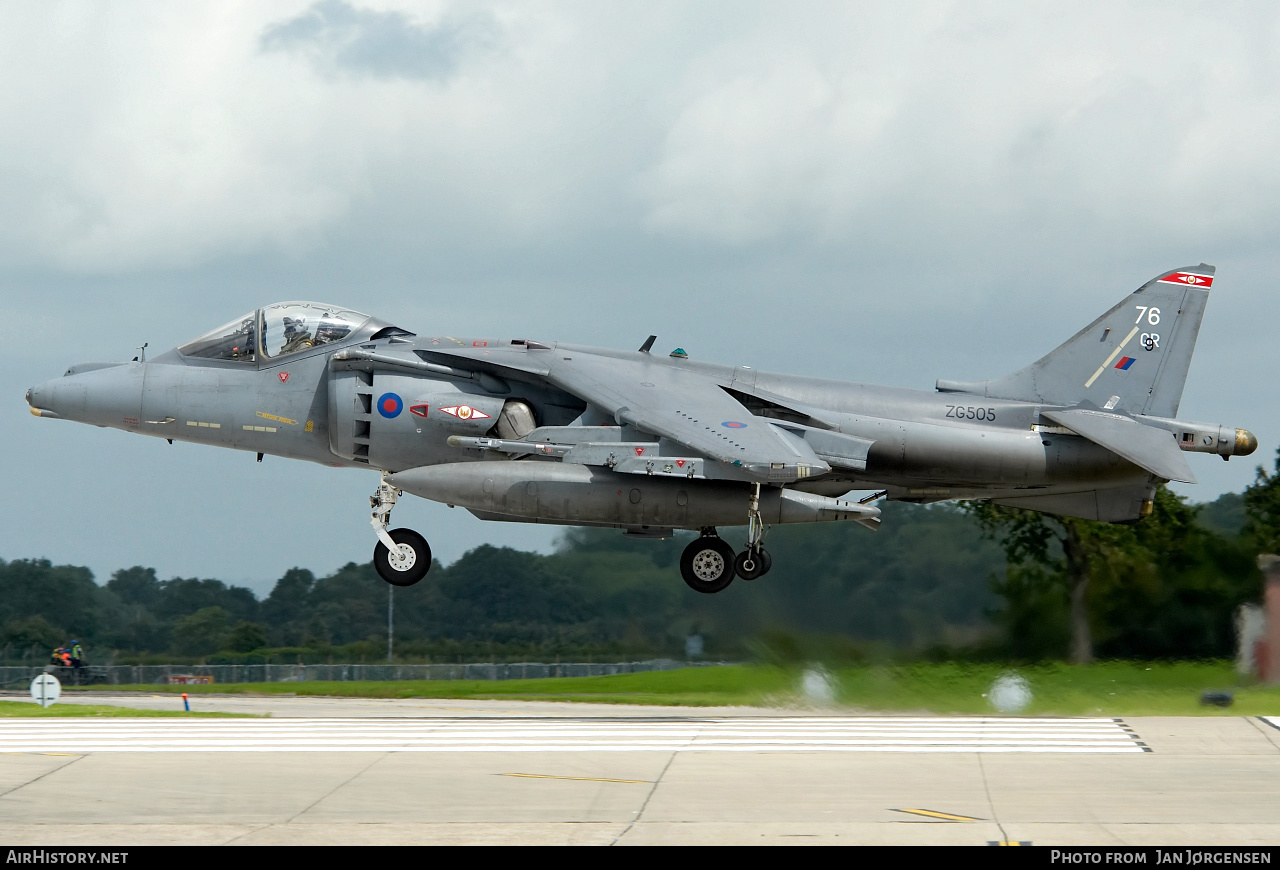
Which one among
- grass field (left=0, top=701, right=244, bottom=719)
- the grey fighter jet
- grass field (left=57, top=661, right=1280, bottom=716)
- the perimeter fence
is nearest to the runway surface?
grass field (left=57, top=661, right=1280, bottom=716)

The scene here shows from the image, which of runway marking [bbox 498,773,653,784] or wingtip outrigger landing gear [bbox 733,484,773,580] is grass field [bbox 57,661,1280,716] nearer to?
wingtip outrigger landing gear [bbox 733,484,773,580]

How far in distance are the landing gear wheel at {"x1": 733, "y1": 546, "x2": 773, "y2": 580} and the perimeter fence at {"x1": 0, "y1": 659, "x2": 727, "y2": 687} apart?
11184 mm

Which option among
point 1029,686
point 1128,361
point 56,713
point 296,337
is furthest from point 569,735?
point 1128,361

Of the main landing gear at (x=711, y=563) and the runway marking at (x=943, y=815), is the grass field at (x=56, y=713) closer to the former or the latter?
the main landing gear at (x=711, y=563)

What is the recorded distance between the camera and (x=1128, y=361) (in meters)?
21.7

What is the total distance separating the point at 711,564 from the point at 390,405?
503 cm

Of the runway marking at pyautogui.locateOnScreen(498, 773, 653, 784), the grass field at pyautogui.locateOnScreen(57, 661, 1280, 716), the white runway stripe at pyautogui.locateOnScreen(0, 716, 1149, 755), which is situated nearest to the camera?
the runway marking at pyautogui.locateOnScreen(498, 773, 653, 784)

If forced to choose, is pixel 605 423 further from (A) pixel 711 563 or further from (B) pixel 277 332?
(B) pixel 277 332

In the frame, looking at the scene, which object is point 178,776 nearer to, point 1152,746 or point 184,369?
point 184,369

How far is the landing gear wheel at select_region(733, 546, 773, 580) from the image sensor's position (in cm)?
2030

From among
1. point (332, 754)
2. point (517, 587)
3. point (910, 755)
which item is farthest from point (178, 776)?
point (517, 587)

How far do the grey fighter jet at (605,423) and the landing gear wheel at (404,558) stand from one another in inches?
1.1

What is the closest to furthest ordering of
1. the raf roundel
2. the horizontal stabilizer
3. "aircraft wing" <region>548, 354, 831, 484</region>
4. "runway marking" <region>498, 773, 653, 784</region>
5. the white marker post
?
"runway marking" <region>498, 773, 653, 784</region>
"aircraft wing" <region>548, 354, 831, 484</region>
the horizontal stabilizer
the raf roundel
the white marker post

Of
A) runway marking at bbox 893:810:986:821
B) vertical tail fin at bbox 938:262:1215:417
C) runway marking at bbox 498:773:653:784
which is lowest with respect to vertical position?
runway marking at bbox 893:810:986:821
